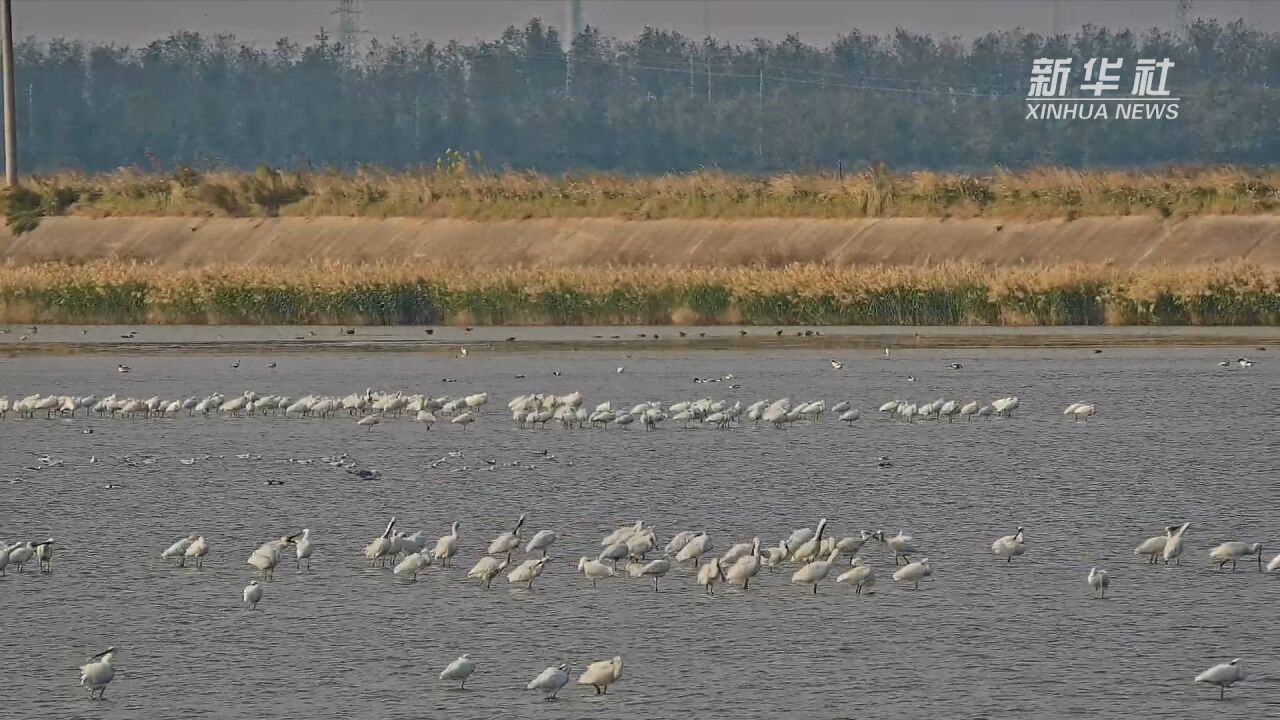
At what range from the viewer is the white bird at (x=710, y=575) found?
18.2m

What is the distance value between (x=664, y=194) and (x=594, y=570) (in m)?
59.5

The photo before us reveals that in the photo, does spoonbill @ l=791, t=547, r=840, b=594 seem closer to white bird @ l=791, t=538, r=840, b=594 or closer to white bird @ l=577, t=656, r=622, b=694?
white bird @ l=791, t=538, r=840, b=594

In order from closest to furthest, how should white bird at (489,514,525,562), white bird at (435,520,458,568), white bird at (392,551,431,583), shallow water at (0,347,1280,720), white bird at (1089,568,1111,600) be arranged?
shallow water at (0,347,1280,720) → white bird at (1089,568,1111,600) → white bird at (392,551,431,583) → white bird at (489,514,525,562) → white bird at (435,520,458,568)

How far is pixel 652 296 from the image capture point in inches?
2222

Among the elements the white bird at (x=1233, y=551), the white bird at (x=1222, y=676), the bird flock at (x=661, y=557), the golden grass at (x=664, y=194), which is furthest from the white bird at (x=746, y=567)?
the golden grass at (x=664, y=194)

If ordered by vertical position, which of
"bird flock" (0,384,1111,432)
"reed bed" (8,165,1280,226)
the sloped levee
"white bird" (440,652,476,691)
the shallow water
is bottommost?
the sloped levee

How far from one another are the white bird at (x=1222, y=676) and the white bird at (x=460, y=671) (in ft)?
15.3

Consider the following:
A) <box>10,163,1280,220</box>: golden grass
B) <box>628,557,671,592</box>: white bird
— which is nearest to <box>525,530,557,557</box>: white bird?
<box>628,557,671,592</box>: white bird

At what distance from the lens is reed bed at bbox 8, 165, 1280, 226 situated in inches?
2731

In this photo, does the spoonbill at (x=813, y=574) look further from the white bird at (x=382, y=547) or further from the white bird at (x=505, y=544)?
the white bird at (x=382, y=547)

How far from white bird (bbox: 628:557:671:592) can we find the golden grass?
50.3 metres

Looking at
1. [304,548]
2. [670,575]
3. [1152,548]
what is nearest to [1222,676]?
[1152,548]

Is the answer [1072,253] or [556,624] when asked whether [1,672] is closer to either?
[556,624]

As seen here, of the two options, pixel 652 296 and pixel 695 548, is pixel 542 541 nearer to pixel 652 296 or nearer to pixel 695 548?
pixel 695 548
